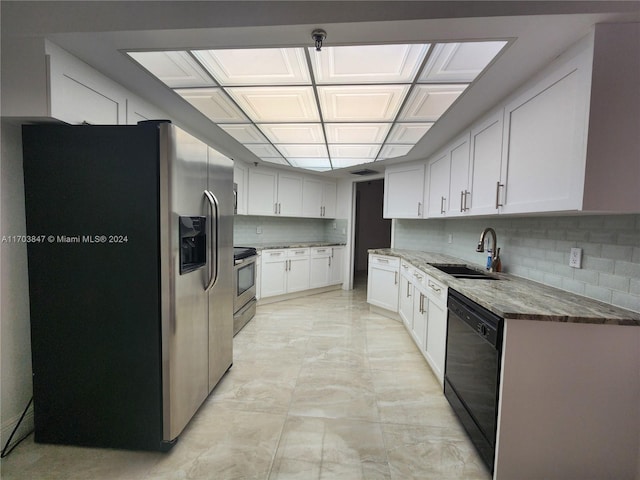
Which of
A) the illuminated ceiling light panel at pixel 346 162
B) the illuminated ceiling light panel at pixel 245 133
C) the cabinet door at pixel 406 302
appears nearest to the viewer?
the illuminated ceiling light panel at pixel 245 133

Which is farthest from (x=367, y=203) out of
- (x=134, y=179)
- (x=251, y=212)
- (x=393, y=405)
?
(x=134, y=179)

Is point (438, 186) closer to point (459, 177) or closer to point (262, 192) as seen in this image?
point (459, 177)

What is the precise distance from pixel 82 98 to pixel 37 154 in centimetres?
42

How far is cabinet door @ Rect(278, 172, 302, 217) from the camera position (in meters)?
4.78

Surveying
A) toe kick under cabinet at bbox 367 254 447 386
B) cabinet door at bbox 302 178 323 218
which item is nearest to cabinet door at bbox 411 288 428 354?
toe kick under cabinet at bbox 367 254 447 386

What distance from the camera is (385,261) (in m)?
3.80

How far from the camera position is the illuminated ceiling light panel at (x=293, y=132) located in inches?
105

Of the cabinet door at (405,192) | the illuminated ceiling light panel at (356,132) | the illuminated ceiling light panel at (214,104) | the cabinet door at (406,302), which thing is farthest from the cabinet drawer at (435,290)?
the illuminated ceiling light panel at (214,104)

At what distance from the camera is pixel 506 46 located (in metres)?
1.38

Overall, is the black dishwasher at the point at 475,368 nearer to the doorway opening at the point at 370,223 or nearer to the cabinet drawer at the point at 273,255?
the cabinet drawer at the point at 273,255

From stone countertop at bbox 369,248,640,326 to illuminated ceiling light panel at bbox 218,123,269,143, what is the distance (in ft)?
7.51

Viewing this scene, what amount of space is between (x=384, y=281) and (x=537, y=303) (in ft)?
7.93

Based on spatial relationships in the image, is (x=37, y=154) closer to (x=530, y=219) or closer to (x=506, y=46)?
(x=506, y=46)

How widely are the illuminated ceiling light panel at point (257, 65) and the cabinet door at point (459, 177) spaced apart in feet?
A: 5.22
